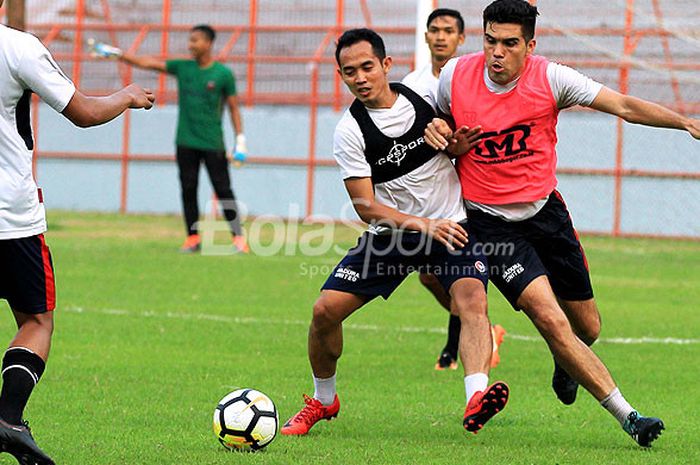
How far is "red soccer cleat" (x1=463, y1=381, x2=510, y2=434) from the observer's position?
6.20 meters

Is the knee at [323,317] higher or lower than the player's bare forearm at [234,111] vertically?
lower

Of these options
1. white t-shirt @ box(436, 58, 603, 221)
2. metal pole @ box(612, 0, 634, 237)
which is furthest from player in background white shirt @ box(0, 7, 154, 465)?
metal pole @ box(612, 0, 634, 237)

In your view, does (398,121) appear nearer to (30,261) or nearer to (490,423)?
(490,423)

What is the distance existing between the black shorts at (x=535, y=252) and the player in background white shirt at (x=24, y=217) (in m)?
2.13

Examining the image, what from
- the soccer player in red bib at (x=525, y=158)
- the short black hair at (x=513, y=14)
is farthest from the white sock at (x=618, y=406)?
the short black hair at (x=513, y=14)

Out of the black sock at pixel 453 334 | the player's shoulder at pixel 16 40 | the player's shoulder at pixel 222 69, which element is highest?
the player's shoulder at pixel 16 40

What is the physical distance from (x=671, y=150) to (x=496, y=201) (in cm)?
1606

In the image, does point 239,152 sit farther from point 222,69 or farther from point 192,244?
point 192,244

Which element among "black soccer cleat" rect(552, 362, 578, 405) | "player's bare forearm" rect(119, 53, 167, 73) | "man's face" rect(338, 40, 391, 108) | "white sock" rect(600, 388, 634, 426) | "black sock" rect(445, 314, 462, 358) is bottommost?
"black sock" rect(445, 314, 462, 358)

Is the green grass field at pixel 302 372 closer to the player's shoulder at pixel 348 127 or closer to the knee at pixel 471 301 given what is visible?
the knee at pixel 471 301

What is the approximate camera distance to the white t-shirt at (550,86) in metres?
6.78

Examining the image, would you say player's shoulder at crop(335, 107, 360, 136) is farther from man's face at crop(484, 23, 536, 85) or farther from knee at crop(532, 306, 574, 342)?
knee at crop(532, 306, 574, 342)

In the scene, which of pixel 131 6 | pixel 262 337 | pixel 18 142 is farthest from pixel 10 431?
pixel 131 6

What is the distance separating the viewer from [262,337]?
10.5 m
